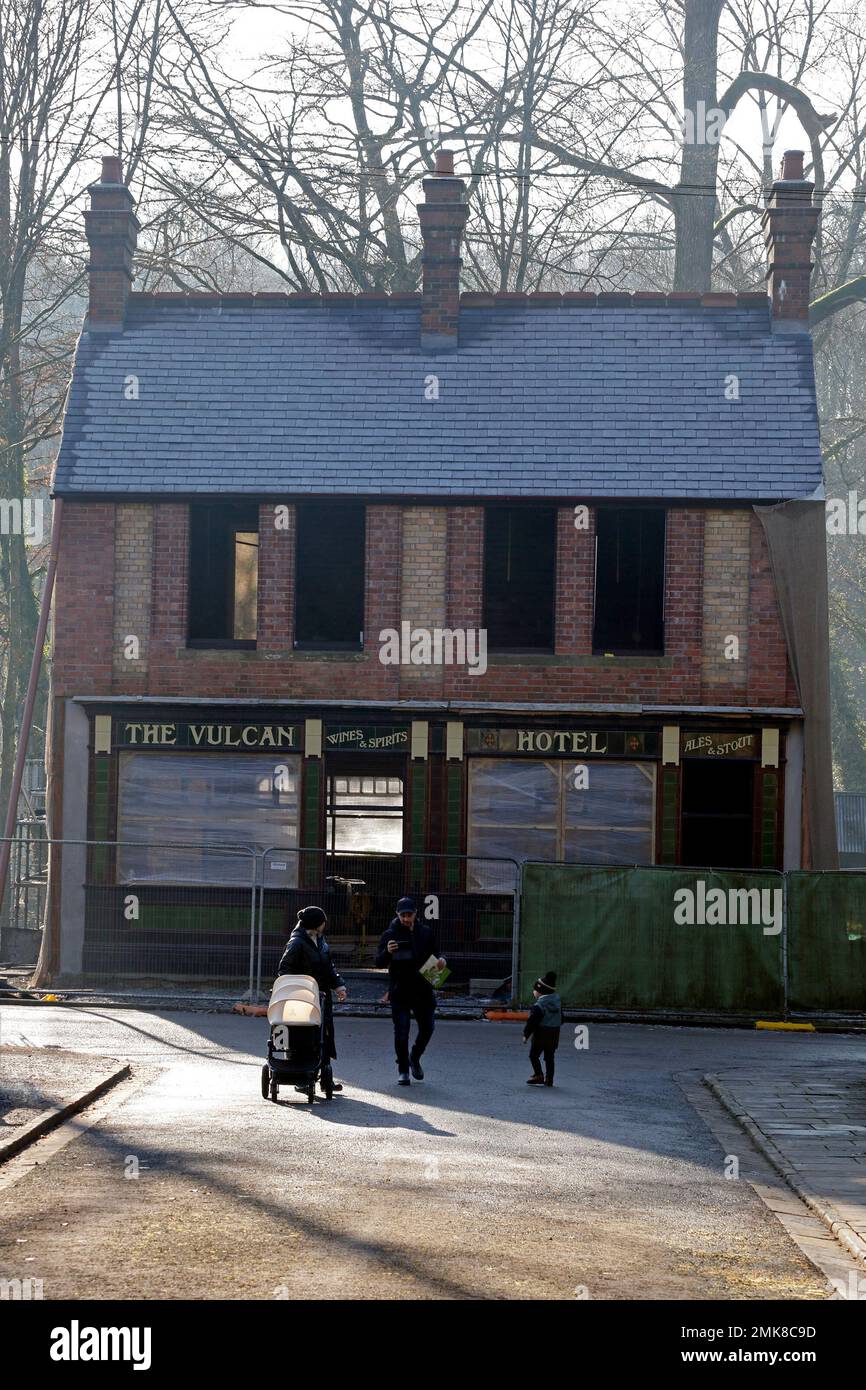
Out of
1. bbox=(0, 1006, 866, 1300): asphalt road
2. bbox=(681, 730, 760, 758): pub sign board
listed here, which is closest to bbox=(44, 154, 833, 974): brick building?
bbox=(681, 730, 760, 758): pub sign board

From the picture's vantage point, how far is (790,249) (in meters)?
26.4

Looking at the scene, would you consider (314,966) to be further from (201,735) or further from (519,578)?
(519,578)

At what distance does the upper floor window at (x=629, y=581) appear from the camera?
81.5ft

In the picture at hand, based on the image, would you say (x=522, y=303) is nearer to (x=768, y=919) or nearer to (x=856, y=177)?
(x=768, y=919)

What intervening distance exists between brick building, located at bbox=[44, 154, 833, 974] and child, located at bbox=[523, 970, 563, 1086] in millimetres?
8319

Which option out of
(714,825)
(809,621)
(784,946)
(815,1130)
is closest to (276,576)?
(714,825)

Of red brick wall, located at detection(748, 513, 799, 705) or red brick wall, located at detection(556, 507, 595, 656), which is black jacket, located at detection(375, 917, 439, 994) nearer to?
red brick wall, located at detection(556, 507, 595, 656)

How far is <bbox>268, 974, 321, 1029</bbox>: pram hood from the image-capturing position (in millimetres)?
13867

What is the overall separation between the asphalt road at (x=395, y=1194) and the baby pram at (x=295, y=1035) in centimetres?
25

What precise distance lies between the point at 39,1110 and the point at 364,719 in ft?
39.4

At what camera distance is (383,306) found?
27.3 metres

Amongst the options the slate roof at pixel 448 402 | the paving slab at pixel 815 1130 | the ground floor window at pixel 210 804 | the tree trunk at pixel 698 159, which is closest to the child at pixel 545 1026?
the paving slab at pixel 815 1130

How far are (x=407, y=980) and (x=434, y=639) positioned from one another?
9.81 m
